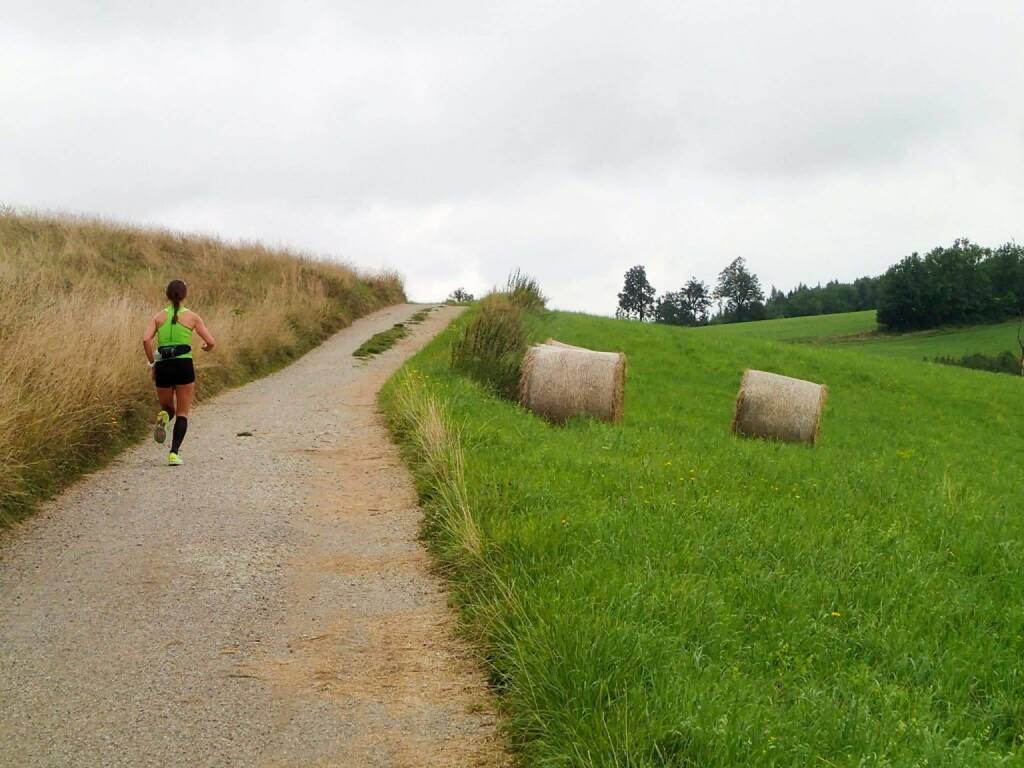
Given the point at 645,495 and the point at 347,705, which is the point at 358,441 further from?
the point at 347,705

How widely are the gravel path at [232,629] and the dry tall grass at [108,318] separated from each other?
2.07ft

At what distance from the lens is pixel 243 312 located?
20.0m

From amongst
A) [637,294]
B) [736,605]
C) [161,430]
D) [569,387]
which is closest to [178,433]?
[161,430]

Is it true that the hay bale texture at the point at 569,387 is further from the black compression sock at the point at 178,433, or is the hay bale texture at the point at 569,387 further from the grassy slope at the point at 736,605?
the black compression sock at the point at 178,433

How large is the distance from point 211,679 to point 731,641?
8.57ft

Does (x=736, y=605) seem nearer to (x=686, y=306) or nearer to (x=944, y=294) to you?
(x=944, y=294)

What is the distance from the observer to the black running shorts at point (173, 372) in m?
9.44

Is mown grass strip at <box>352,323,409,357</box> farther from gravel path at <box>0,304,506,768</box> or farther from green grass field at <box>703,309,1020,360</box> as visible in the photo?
green grass field at <box>703,309,1020,360</box>

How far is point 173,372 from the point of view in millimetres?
9445

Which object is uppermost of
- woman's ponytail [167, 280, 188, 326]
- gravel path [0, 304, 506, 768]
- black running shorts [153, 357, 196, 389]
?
woman's ponytail [167, 280, 188, 326]

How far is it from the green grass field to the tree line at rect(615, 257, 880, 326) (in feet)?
90.5

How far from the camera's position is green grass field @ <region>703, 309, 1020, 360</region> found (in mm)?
64375

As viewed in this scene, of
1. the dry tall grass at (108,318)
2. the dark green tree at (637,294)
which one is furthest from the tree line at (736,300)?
the dry tall grass at (108,318)

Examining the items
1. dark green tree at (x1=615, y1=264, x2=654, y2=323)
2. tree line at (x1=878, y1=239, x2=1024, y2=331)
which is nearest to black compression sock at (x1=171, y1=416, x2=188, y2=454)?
tree line at (x1=878, y1=239, x2=1024, y2=331)
